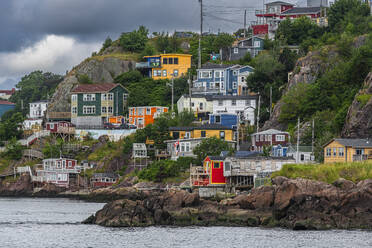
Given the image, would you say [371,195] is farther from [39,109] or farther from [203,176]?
[39,109]

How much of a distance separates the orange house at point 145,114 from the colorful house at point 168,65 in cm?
1480

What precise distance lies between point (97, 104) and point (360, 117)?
52.1 m

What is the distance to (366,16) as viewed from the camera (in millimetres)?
122688

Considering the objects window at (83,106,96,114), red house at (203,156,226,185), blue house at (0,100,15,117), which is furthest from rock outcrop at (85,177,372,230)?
blue house at (0,100,15,117)

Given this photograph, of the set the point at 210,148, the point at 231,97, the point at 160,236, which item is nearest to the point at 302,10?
the point at 231,97

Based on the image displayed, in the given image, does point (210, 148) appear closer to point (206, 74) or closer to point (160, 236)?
point (206, 74)

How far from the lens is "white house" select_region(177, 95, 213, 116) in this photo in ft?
385

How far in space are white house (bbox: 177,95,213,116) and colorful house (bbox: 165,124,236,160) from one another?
37.4ft

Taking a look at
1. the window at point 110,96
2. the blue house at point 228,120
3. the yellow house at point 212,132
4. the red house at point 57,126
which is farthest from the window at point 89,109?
the yellow house at point 212,132

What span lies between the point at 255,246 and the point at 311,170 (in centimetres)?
1695

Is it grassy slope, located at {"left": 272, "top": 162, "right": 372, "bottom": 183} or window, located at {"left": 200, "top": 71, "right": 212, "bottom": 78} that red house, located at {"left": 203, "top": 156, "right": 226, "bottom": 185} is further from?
window, located at {"left": 200, "top": 71, "right": 212, "bottom": 78}

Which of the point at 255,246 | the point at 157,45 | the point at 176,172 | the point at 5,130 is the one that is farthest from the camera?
the point at 157,45

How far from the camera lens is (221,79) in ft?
402

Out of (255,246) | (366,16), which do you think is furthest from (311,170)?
(366,16)
